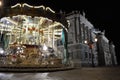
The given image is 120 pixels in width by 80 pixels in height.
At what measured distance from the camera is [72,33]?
136 ft

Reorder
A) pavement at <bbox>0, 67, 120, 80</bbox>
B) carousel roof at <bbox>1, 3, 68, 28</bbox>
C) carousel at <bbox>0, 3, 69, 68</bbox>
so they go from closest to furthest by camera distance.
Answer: pavement at <bbox>0, 67, 120, 80</bbox>, carousel roof at <bbox>1, 3, 68, 28</bbox>, carousel at <bbox>0, 3, 69, 68</bbox>

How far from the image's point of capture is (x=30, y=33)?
918 inches

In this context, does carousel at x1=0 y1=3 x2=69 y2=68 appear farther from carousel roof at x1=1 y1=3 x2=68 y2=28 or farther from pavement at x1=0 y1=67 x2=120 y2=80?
pavement at x1=0 y1=67 x2=120 y2=80

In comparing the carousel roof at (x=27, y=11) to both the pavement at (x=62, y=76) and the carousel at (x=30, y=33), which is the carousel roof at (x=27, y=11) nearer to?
the carousel at (x=30, y=33)

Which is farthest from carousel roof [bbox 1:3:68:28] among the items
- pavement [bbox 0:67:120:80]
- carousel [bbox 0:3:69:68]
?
pavement [bbox 0:67:120:80]

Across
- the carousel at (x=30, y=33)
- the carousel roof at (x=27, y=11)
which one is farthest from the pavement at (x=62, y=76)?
the carousel roof at (x=27, y=11)

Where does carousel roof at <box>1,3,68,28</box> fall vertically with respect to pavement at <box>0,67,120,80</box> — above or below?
above

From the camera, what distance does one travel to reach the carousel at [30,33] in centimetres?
1969

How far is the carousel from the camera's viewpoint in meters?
19.7

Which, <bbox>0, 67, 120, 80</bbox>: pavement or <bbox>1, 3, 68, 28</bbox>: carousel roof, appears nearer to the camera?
<bbox>0, 67, 120, 80</bbox>: pavement

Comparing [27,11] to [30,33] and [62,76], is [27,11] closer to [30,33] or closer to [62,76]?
[30,33]

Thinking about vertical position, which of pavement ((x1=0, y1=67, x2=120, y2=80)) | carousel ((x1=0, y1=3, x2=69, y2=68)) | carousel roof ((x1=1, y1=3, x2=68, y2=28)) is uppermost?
carousel roof ((x1=1, y1=3, x2=68, y2=28))

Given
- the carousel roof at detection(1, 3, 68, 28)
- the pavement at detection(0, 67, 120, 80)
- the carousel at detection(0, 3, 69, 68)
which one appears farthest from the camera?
the carousel at detection(0, 3, 69, 68)

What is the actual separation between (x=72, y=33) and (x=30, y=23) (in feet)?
63.9
